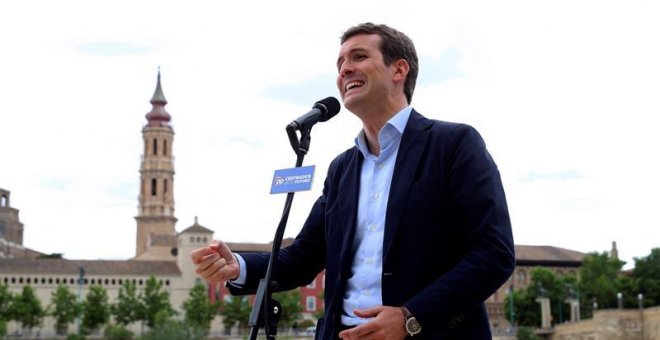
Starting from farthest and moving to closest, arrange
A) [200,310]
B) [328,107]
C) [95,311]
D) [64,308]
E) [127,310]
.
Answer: [200,310], [127,310], [95,311], [64,308], [328,107]

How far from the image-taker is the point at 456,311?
4.00 m

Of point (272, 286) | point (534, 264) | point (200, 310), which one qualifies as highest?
point (534, 264)

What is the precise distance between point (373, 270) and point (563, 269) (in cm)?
9993

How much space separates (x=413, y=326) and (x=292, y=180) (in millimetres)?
820

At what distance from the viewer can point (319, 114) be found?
15.6ft

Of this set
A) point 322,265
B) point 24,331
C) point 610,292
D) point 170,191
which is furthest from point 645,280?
point 322,265

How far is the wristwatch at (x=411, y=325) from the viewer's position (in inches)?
157

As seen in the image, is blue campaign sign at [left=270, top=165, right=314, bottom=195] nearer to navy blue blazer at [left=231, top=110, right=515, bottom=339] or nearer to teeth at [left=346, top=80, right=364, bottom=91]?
navy blue blazer at [left=231, top=110, right=515, bottom=339]

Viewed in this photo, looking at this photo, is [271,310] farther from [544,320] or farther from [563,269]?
[563,269]

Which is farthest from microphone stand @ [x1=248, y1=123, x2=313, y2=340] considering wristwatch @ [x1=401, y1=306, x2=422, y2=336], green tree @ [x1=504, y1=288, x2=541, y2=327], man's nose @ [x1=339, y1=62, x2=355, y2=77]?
green tree @ [x1=504, y1=288, x2=541, y2=327]

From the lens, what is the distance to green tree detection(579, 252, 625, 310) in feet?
263

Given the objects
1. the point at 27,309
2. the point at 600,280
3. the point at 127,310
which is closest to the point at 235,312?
the point at 127,310

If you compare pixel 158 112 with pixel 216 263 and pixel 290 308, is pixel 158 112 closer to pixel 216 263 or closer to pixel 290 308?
pixel 290 308

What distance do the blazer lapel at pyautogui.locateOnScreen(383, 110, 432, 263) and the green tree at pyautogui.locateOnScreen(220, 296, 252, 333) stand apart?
72428 millimetres
